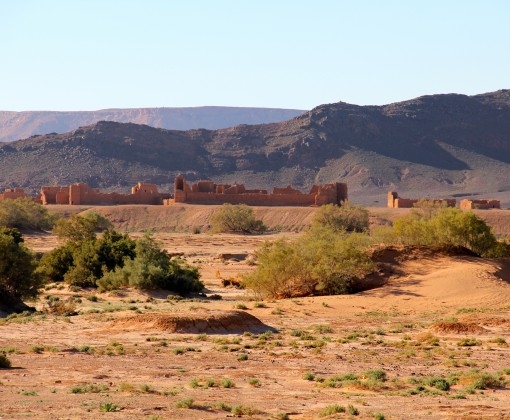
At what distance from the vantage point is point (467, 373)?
17.1 m

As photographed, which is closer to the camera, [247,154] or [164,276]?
[164,276]

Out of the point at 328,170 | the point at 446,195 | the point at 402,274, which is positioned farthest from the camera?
the point at 328,170

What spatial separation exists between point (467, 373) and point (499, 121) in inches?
5331

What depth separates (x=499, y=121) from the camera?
148 metres

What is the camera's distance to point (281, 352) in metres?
19.8

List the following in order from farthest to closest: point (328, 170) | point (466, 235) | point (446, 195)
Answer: point (328, 170) → point (446, 195) → point (466, 235)

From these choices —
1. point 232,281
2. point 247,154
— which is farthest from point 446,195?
point 232,281

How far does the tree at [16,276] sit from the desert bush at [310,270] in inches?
282

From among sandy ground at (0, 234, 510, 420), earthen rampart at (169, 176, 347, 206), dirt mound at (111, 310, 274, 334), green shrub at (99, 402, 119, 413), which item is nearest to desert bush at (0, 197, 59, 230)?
earthen rampart at (169, 176, 347, 206)

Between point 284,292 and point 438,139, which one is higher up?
point 438,139

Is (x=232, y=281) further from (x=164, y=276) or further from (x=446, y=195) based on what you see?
(x=446, y=195)

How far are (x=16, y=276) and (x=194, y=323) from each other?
6.35 metres

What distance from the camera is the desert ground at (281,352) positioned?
1394 centimetres

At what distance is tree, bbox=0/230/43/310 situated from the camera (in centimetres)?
2650
